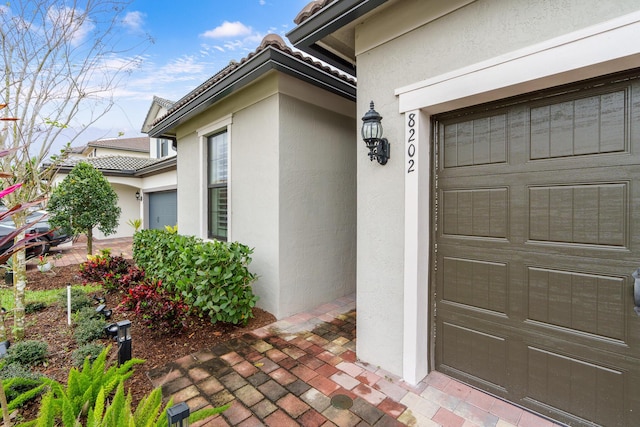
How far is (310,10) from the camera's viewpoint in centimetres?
303

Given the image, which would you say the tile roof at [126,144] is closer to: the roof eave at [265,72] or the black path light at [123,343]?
the roof eave at [265,72]

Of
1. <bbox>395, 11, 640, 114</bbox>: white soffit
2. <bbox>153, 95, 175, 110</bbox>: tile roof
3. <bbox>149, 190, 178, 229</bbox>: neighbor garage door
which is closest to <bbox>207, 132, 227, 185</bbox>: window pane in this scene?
<bbox>395, 11, 640, 114</bbox>: white soffit

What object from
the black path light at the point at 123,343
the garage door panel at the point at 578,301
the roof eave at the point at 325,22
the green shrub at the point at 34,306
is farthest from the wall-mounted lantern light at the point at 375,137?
the green shrub at the point at 34,306

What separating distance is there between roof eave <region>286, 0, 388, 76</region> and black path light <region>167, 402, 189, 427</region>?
11.2 ft

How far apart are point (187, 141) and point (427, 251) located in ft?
20.0

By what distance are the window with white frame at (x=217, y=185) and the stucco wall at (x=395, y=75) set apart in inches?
136

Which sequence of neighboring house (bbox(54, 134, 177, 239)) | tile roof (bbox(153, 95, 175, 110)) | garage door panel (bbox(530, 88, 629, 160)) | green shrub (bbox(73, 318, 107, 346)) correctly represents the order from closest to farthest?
garage door panel (bbox(530, 88, 629, 160))
green shrub (bbox(73, 318, 107, 346))
neighboring house (bbox(54, 134, 177, 239))
tile roof (bbox(153, 95, 175, 110))

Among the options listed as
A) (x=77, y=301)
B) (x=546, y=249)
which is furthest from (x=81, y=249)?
(x=546, y=249)

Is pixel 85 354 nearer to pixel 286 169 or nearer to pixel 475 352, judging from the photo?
pixel 286 169

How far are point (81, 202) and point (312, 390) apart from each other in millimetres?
9092

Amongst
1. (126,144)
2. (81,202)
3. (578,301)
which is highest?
(126,144)

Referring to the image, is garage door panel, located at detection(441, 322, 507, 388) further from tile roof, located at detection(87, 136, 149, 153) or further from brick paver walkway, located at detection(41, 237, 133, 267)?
tile roof, located at detection(87, 136, 149, 153)

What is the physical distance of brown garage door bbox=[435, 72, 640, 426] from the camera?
2.11 metres

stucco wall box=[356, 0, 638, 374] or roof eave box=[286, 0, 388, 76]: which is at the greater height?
roof eave box=[286, 0, 388, 76]
